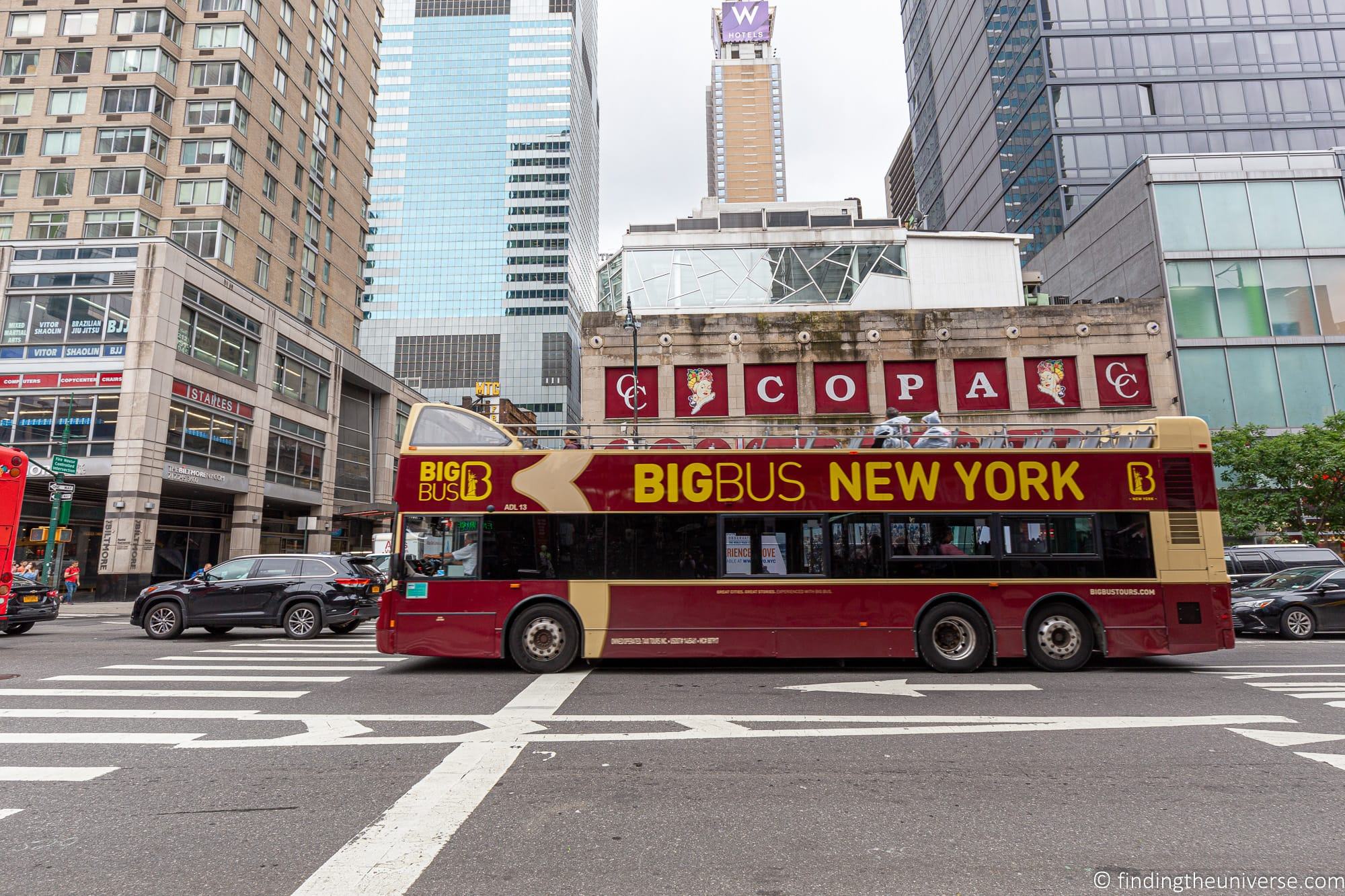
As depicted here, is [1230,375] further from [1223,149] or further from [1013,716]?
[1013,716]

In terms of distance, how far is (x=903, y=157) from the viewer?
130 m

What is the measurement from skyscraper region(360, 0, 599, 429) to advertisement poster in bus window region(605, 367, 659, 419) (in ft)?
256

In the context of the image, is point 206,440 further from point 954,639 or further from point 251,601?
point 954,639

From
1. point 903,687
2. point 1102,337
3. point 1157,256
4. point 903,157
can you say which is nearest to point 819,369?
point 1102,337

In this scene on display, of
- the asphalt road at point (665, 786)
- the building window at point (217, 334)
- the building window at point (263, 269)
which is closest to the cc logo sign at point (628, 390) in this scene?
the asphalt road at point (665, 786)

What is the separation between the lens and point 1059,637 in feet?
33.1

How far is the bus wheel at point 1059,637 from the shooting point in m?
9.99

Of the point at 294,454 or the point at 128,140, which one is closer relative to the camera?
the point at 128,140

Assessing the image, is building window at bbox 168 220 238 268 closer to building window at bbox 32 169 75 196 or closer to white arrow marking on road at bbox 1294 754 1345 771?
building window at bbox 32 169 75 196

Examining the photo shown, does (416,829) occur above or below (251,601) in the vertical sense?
below

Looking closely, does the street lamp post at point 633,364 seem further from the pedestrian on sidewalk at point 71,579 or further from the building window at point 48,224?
the building window at point 48,224

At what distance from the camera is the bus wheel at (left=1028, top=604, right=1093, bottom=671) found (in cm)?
999

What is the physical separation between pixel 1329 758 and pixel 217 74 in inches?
1914

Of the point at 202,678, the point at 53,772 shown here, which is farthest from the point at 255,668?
the point at 53,772
